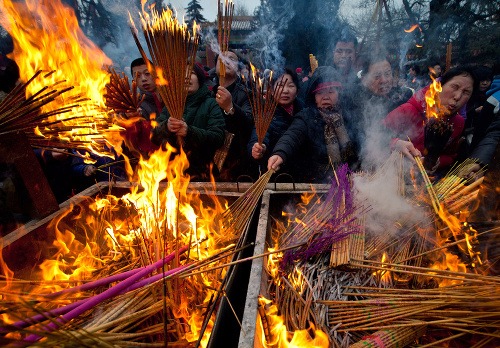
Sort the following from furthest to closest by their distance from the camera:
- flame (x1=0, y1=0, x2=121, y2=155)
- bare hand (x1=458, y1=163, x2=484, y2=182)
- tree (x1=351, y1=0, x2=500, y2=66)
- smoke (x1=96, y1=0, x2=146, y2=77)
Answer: smoke (x1=96, y1=0, x2=146, y2=77), tree (x1=351, y1=0, x2=500, y2=66), bare hand (x1=458, y1=163, x2=484, y2=182), flame (x1=0, y1=0, x2=121, y2=155)

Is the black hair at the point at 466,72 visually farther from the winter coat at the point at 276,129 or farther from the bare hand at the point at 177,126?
the bare hand at the point at 177,126

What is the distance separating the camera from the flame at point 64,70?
251cm

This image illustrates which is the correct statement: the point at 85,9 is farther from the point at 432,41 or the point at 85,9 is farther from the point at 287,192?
the point at 432,41

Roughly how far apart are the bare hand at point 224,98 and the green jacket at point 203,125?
0.09 m

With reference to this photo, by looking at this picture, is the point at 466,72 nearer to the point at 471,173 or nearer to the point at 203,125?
the point at 471,173

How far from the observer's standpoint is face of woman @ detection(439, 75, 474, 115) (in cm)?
344

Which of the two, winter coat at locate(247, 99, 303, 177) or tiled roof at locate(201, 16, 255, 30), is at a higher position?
tiled roof at locate(201, 16, 255, 30)

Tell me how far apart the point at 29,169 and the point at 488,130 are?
18.2ft

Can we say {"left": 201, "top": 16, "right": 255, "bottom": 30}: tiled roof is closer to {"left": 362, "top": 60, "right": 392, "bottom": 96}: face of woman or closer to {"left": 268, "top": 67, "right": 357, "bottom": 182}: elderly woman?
{"left": 362, "top": 60, "right": 392, "bottom": 96}: face of woman

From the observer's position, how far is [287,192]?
3.32 meters

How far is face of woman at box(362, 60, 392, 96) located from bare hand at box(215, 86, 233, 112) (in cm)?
199

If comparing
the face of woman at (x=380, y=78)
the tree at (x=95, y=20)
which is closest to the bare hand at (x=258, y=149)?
the face of woman at (x=380, y=78)

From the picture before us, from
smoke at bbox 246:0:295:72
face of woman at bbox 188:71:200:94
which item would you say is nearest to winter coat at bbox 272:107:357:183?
face of woman at bbox 188:71:200:94

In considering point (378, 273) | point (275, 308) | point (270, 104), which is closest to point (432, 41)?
point (270, 104)
